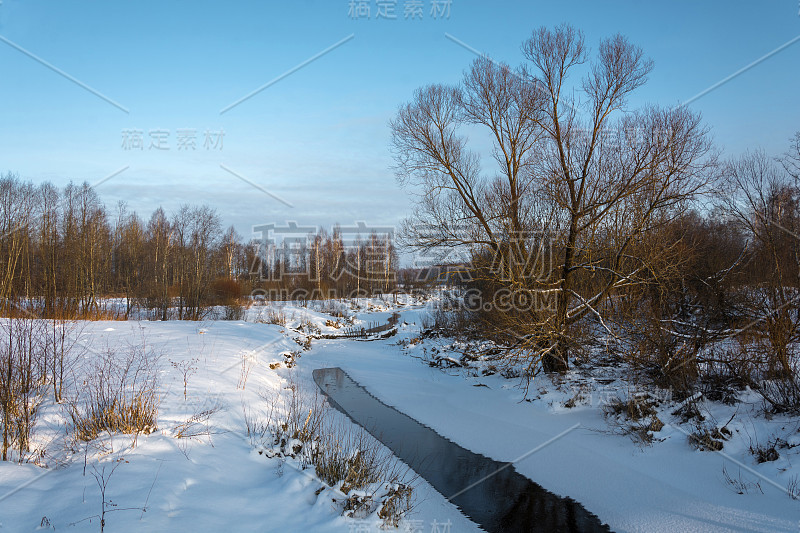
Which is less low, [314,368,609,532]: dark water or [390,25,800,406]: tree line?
[390,25,800,406]: tree line

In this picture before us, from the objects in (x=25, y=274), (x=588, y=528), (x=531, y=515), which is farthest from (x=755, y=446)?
(x=25, y=274)

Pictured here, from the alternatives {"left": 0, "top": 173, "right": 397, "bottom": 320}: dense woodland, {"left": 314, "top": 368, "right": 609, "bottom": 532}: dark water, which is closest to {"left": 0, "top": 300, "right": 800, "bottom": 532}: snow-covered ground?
{"left": 314, "top": 368, "right": 609, "bottom": 532}: dark water

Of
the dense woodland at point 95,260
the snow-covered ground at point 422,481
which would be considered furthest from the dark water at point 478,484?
the dense woodland at point 95,260

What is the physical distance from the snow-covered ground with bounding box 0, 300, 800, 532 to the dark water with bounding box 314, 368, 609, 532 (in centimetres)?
25

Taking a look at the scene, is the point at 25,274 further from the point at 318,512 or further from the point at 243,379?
the point at 318,512

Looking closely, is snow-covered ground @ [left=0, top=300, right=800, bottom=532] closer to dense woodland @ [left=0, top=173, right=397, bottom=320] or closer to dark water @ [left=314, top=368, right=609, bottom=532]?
dark water @ [left=314, top=368, right=609, bottom=532]

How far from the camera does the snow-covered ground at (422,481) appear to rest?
4.21 m

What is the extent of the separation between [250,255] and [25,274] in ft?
118

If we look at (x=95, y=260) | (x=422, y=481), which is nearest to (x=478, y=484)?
(x=422, y=481)

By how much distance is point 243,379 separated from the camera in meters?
10.1

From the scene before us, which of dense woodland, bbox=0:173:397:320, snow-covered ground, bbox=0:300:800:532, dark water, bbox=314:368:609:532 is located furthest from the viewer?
dense woodland, bbox=0:173:397:320

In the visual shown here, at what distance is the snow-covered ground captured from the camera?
13.8 ft

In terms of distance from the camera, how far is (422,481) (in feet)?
22.0

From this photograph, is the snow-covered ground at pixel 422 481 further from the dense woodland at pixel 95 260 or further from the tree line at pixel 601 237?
the dense woodland at pixel 95 260
